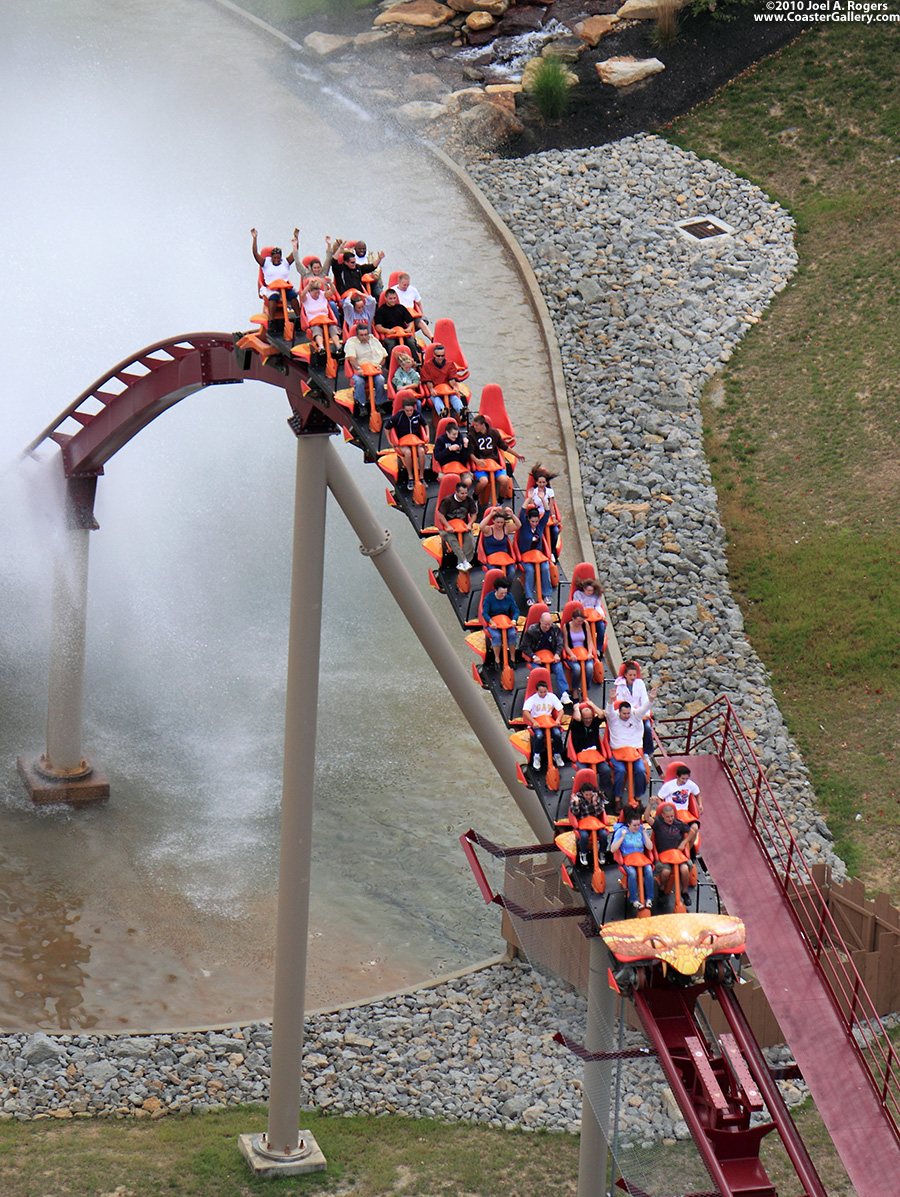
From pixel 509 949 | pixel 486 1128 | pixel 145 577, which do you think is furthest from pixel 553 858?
pixel 145 577

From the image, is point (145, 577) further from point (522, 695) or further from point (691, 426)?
point (522, 695)

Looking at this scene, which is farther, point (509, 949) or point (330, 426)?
point (509, 949)

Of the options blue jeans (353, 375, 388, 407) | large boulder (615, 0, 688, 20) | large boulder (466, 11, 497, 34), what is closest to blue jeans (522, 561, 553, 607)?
blue jeans (353, 375, 388, 407)

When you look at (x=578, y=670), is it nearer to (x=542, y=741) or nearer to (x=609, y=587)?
(x=542, y=741)

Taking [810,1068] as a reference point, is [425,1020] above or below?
below

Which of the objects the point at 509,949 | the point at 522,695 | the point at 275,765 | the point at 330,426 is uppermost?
the point at 330,426

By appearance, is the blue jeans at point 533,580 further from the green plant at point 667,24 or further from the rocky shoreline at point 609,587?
the green plant at point 667,24

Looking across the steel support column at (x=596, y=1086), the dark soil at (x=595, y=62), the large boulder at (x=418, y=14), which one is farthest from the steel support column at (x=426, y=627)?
the large boulder at (x=418, y=14)
